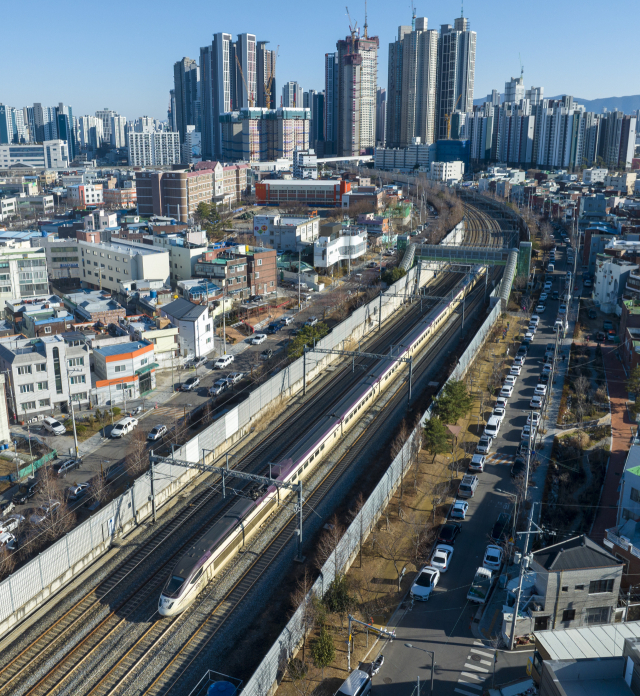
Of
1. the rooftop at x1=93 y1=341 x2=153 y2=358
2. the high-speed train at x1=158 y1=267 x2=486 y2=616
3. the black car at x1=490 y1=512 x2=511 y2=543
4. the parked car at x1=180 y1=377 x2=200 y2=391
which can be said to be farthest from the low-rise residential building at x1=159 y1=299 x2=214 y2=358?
the black car at x1=490 y1=512 x2=511 y2=543

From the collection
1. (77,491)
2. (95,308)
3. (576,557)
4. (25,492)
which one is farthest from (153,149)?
(576,557)

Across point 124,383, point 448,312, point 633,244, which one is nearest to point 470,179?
point 633,244

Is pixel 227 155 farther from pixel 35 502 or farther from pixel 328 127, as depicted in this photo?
pixel 35 502

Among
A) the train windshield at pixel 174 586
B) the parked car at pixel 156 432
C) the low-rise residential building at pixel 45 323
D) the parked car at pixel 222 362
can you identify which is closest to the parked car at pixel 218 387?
the parked car at pixel 222 362

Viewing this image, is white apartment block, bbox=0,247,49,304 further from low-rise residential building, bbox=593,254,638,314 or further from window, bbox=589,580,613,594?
low-rise residential building, bbox=593,254,638,314

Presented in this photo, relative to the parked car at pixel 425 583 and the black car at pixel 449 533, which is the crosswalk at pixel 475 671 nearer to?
the parked car at pixel 425 583

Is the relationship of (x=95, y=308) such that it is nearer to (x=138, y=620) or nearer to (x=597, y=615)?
(x=138, y=620)
